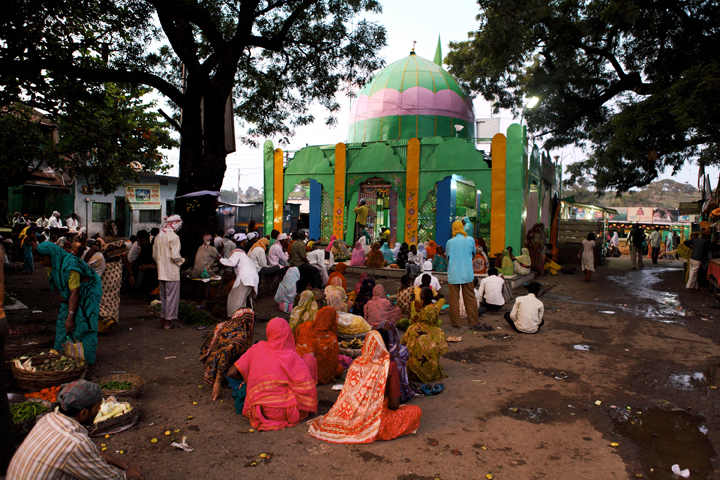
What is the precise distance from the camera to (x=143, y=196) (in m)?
25.3

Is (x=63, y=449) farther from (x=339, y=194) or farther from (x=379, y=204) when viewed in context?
(x=379, y=204)

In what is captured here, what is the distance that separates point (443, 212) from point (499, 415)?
12.2 metres

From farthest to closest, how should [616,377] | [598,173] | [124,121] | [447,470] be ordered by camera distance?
[598,173]
[124,121]
[616,377]
[447,470]

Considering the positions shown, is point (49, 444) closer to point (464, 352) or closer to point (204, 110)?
point (464, 352)

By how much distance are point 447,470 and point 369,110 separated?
60.1ft

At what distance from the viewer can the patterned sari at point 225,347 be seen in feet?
15.5

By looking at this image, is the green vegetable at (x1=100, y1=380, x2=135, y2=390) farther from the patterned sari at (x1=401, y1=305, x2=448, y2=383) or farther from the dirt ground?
the patterned sari at (x1=401, y1=305, x2=448, y2=383)

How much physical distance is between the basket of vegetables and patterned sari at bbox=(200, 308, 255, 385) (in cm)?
140

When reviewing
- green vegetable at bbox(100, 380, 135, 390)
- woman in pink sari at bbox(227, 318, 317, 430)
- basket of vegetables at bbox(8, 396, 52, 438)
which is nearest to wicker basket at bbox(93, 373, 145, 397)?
green vegetable at bbox(100, 380, 135, 390)

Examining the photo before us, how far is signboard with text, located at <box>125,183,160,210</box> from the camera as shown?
80.8 ft

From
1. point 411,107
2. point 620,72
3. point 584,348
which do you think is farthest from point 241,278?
point 620,72

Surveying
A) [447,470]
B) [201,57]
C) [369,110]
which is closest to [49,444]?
[447,470]

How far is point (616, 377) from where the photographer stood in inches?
218

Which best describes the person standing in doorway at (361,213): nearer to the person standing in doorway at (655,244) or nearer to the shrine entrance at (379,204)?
the shrine entrance at (379,204)
